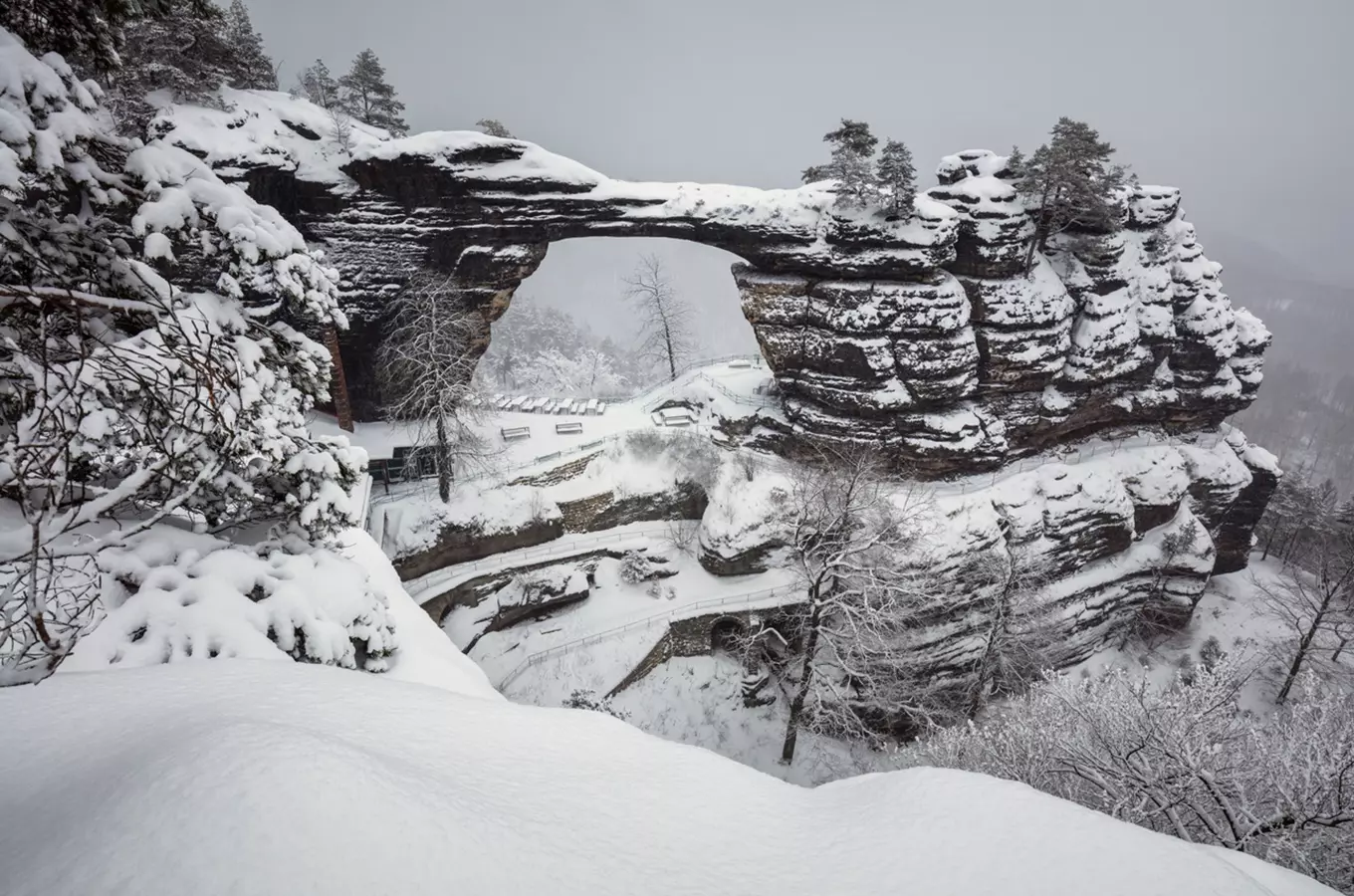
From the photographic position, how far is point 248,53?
19.5 meters

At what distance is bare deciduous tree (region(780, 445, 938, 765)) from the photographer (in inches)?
547

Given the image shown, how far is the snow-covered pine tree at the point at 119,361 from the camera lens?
280 centimetres

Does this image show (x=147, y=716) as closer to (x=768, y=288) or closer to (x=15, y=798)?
(x=15, y=798)

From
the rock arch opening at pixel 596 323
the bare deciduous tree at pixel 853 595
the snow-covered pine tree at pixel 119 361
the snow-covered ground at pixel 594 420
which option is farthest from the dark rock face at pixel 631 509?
the snow-covered pine tree at pixel 119 361

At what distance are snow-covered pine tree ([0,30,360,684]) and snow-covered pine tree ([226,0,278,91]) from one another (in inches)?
697

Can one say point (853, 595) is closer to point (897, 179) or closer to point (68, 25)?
point (897, 179)

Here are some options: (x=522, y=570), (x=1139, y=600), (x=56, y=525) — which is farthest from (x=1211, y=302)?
(x=56, y=525)

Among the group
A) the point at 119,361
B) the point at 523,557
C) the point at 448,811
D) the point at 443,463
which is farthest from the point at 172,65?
the point at 448,811

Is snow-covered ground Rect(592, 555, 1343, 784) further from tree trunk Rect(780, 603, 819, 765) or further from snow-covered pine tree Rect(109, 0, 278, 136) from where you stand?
snow-covered pine tree Rect(109, 0, 278, 136)

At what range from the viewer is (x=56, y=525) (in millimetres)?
2996

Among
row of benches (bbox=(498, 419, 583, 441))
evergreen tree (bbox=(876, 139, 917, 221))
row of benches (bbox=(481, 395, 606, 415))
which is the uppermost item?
evergreen tree (bbox=(876, 139, 917, 221))

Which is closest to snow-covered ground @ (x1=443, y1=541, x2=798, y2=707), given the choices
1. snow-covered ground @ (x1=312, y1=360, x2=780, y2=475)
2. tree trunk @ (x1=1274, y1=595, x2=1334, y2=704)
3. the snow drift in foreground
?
snow-covered ground @ (x1=312, y1=360, x2=780, y2=475)

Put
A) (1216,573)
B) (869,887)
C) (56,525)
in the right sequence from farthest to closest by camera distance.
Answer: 1. (1216,573)
2. (869,887)
3. (56,525)

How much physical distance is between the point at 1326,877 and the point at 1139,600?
20.4m
